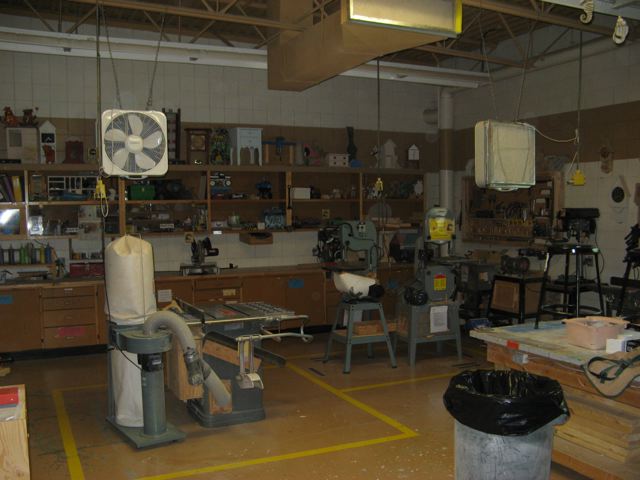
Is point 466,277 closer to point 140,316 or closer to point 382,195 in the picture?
point 382,195

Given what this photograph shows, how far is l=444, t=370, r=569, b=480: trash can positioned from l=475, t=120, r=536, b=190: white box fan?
166 centimetres

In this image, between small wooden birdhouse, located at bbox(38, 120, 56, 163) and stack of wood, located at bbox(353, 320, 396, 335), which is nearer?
stack of wood, located at bbox(353, 320, 396, 335)

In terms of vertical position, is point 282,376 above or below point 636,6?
below

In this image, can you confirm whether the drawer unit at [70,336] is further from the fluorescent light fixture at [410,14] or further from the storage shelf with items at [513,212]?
the storage shelf with items at [513,212]

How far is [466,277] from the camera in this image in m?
7.44

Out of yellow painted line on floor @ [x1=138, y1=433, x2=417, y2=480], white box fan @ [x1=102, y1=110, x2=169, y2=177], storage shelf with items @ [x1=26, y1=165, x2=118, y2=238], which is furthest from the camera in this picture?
storage shelf with items @ [x1=26, y1=165, x2=118, y2=238]

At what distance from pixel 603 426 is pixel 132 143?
3243mm

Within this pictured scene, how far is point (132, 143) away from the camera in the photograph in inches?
151

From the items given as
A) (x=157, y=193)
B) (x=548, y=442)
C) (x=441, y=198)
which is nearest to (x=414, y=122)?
(x=441, y=198)

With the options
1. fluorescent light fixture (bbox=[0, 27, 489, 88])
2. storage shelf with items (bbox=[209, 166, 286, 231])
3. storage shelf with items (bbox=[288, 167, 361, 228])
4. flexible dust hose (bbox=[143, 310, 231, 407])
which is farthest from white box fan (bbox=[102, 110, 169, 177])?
storage shelf with items (bbox=[288, 167, 361, 228])

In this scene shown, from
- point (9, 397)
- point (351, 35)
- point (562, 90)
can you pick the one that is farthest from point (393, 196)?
point (9, 397)

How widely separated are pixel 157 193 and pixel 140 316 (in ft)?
10.1

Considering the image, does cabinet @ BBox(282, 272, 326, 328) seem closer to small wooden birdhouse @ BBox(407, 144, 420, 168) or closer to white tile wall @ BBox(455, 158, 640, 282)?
small wooden birdhouse @ BBox(407, 144, 420, 168)

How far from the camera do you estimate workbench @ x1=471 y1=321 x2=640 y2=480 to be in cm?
329
